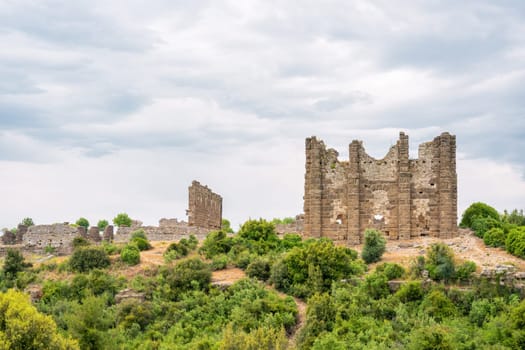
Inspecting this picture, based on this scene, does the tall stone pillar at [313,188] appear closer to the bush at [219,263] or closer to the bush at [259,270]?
the bush at [219,263]

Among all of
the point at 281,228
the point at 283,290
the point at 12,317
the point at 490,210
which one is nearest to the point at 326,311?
the point at 283,290

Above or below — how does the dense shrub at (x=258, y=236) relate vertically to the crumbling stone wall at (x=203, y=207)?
below

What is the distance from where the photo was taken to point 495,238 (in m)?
43.1

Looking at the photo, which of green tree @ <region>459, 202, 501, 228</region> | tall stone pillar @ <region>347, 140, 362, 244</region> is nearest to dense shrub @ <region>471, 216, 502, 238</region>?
green tree @ <region>459, 202, 501, 228</region>

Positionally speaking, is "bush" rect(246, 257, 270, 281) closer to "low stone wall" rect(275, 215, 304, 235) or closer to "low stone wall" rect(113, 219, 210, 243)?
"low stone wall" rect(275, 215, 304, 235)

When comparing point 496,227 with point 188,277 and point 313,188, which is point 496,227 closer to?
point 313,188

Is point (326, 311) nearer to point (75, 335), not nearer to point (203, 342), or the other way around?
point (203, 342)

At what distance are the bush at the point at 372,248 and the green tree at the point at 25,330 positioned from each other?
58.3 ft

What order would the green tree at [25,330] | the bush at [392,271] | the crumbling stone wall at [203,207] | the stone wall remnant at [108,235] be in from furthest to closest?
the stone wall remnant at [108,235] < the crumbling stone wall at [203,207] < the bush at [392,271] < the green tree at [25,330]

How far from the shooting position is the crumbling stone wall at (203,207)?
53625 mm

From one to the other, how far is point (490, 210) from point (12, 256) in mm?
30865

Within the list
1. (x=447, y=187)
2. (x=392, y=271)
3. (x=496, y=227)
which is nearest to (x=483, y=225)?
(x=496, y=227)

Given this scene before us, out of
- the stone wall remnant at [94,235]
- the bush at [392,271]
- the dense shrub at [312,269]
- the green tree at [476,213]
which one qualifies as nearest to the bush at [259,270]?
the dense shrub at [312,269]

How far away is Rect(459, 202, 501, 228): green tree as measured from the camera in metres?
50.8
